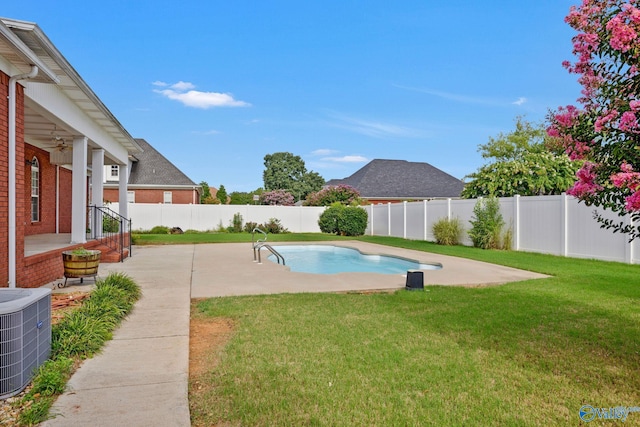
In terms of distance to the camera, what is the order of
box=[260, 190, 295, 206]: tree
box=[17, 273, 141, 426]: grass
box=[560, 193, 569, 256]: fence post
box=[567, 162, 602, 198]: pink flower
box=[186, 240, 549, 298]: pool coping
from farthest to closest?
box=[260, 190, 295, 206]: tree
box=[560, 193, 569, 256]: fence post
box=[186, 240, 549, 298]: pool coping
box=[567, 162, 602, 198]: pink flower
box=[17, 273, 141, 426]: grass

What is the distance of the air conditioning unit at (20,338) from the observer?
2967mm

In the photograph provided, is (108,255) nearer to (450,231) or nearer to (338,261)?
(338,261)

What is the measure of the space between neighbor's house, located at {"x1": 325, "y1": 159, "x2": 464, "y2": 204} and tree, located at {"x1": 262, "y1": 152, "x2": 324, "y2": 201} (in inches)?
452

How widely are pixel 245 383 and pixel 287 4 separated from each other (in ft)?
42.3

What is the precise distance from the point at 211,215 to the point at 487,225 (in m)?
18.2

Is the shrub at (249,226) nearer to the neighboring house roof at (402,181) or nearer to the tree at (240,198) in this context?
the neighboring house roof at (402,181)

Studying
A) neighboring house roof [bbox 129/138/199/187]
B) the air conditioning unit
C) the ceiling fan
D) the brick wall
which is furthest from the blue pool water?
neighboring house roof [bbox 129/138/199/187]

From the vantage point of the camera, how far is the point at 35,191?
42.0 ft

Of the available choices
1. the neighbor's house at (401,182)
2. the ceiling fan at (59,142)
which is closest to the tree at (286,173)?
the neighbor's house at (401,182)

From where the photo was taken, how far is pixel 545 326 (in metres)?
5.03

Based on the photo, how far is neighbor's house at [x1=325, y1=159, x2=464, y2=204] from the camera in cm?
3672

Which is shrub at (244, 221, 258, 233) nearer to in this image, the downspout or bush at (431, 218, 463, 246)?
bush at (431, 218, 463, 246)

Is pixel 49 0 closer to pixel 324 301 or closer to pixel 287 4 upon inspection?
pixel 287 4

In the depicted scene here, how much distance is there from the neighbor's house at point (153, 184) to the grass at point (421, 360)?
2627cm
